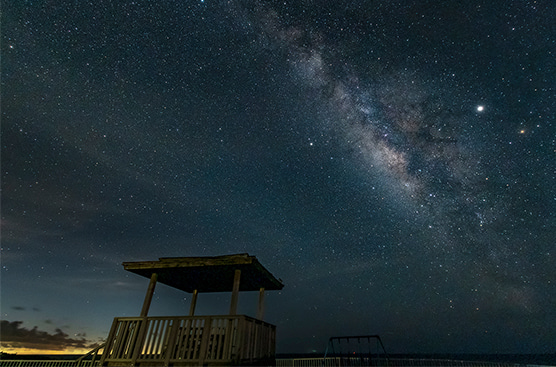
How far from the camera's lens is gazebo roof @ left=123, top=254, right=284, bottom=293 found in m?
10.7

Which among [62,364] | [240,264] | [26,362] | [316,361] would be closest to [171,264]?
[240,264]

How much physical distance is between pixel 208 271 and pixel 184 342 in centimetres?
254

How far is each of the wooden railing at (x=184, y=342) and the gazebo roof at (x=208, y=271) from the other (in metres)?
1.70

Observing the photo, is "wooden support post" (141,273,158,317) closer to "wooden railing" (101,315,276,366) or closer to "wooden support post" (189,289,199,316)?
"wooden railing" (101,315,276,366)

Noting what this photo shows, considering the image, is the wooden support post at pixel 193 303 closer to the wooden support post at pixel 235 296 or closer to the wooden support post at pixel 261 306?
the wooden support post at pixel 261 306

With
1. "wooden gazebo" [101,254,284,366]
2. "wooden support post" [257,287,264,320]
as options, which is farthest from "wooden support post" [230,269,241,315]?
"wooden support post" [257,287,264,320]

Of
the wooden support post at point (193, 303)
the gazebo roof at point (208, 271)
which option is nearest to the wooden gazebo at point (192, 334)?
the gazebo roof at point (208, 271)

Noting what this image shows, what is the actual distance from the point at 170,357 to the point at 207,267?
9.58 ft

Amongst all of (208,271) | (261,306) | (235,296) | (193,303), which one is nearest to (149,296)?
(208,271)

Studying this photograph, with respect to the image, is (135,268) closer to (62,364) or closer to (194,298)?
(194,298)

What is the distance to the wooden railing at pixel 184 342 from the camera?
9312 millimetres

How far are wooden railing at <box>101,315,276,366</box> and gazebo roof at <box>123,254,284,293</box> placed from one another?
1699mm

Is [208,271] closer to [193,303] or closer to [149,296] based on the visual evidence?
[149,296]

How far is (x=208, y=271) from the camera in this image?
11.6 m
